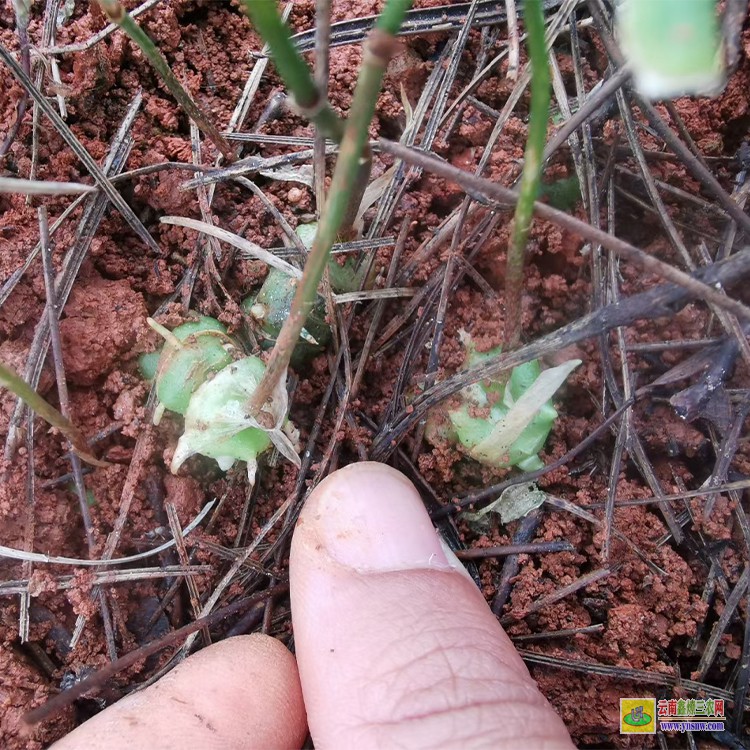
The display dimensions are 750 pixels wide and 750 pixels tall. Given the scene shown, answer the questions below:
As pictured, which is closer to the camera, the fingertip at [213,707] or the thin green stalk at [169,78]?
the thin green stalk at [169,78]

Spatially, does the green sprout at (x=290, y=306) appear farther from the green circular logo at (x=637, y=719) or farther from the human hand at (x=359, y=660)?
the green circular logo at (x=637, y=719)

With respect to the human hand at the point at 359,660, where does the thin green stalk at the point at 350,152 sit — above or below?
above

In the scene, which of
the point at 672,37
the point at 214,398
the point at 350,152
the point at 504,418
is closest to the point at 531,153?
the point at 672,37

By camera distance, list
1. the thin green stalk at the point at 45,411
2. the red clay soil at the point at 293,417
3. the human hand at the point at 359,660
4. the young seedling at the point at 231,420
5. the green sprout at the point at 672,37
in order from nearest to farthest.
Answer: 1. the green sprout at the point at 672,37
2. the thin green stalk at the point at 45,411
3. the human hand at the point at 359,660
4. the young seedling at the point at 231,420
5. the red clay soil at the point at 293,417

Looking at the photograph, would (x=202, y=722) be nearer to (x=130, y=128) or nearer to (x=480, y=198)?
(x=480, y=198)

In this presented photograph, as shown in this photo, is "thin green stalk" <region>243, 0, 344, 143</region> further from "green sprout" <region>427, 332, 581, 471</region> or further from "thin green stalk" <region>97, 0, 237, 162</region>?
"green sprout" <region>427, 332, 581, 471</region>

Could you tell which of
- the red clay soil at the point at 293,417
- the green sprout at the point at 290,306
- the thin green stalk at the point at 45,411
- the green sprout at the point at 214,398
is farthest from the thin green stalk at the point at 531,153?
the thin green stalk at the point at 45,411

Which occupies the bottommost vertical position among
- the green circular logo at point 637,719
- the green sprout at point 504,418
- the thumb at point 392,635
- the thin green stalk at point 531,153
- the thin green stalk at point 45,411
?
the green circular logo at point 637,719

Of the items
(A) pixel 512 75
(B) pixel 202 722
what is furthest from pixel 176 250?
(B) pixel 202 722
